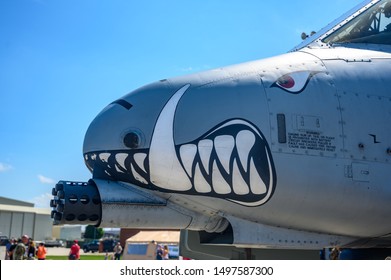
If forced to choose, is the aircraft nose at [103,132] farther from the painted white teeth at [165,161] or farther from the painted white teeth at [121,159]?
the painted white teeth at [165,161]

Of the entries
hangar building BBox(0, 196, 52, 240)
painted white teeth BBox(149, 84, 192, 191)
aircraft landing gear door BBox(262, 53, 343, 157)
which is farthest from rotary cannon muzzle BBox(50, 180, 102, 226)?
hangar building BBox(0, 196, 52, 240)

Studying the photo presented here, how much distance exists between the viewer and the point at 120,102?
615 cm

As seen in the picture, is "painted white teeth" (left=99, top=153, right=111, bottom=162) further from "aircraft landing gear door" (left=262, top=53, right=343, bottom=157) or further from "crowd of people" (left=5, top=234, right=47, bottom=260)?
"crowd of people" (left=5, top=234, right=47, bottom=260)

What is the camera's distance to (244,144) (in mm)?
5766

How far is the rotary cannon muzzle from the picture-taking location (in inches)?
219

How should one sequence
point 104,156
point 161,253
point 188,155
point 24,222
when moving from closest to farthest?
point 188,155, point 104,156, point 161,253, point 24,222

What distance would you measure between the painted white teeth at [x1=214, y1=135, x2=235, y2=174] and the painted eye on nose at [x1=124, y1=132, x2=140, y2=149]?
35.6 inches

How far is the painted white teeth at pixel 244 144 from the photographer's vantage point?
573cm

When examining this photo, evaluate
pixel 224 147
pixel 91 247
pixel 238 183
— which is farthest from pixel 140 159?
pixel 91 247

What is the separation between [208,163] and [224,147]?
0.26 metres

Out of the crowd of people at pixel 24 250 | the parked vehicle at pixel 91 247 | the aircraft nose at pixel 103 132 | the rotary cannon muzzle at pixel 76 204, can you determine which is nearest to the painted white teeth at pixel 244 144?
the aircraft nose at pixel 103 132

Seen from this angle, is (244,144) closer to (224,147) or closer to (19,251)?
(224,147)
